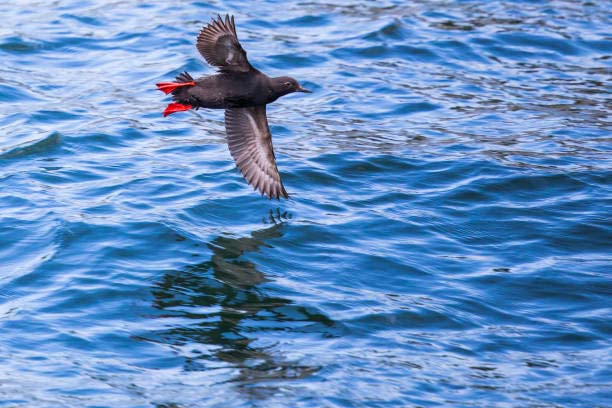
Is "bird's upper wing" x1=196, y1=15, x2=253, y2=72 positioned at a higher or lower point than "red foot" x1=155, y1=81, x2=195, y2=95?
higher

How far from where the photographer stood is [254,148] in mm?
9805

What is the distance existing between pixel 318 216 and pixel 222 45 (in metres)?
1.90

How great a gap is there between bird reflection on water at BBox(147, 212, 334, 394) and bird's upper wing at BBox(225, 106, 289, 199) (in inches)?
26.1

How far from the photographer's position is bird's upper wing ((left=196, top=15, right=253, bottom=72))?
28.8ft

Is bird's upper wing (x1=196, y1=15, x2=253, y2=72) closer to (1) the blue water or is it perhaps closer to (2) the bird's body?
(2) the bird's body

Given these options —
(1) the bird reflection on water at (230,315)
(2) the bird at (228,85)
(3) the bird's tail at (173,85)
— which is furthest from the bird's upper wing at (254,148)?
(3) the bird's tail at (173,85)

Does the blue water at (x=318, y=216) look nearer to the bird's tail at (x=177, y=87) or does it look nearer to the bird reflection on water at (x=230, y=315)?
the bird reflection on water at (x=230, y=315)

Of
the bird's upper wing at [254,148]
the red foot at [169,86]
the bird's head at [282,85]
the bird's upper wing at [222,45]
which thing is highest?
the bird's upper wing at [222,45]

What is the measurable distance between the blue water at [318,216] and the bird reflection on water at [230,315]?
0.9 inches

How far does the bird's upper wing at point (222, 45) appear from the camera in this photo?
879cm

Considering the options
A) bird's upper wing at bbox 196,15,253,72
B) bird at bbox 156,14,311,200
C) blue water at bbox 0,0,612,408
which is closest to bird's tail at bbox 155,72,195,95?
bird at bbox 156,14,311,200

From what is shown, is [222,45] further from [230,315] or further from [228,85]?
[230,315]

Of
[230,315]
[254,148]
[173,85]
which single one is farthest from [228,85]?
[230,315]

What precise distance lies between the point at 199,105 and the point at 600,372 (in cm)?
391
